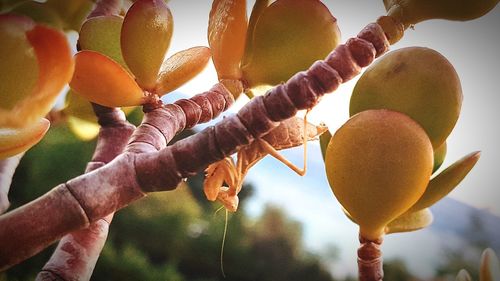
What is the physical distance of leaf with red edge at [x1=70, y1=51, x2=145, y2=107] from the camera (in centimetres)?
34

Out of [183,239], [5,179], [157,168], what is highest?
[157,168]

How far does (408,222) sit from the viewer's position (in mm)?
360

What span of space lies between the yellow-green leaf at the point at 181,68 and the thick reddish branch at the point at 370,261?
17 centimetres

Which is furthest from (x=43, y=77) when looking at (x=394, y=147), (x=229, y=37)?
(x=394, y=147)

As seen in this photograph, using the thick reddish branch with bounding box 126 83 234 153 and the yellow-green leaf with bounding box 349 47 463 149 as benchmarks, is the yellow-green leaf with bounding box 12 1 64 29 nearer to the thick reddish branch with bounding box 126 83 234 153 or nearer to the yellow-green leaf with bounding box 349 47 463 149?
the thick reddish branch with bounding box 126 83 234 153

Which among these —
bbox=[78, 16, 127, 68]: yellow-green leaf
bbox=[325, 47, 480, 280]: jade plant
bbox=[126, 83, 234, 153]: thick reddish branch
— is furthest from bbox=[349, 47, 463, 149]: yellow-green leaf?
bbox=[78, 16, 127, 68]: yellow-green leaf

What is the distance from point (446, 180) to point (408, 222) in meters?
0.04

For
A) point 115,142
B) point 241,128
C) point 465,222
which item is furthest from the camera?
point 465,222

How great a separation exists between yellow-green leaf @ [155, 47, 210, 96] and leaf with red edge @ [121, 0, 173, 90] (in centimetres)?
2

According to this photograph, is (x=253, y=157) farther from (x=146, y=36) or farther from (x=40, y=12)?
(x=40, y=12)

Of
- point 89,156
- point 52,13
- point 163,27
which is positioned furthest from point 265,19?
point 89,156

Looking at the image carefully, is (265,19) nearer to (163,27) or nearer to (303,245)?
(163,27)

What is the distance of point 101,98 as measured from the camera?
0.35m

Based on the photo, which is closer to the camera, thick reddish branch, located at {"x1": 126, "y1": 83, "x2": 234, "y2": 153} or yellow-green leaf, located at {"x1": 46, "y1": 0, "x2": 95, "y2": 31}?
thick reddish branch, located at {"x1": 126, "y1": 83, "x2": 234, "y2": 153}
